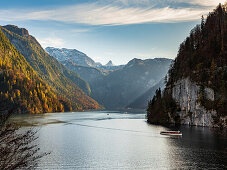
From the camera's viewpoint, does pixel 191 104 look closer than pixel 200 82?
No

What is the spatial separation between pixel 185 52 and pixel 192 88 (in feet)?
121

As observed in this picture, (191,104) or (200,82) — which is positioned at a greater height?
(200,82)

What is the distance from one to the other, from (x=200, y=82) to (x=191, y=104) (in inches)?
566

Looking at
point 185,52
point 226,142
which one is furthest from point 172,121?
point 226,142

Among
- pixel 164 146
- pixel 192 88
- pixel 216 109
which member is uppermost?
pixel 192 88

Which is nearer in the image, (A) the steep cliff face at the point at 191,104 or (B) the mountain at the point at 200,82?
(B) the mountain at the point at 200,82

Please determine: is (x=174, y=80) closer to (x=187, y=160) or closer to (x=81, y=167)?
(x=187, y=160)

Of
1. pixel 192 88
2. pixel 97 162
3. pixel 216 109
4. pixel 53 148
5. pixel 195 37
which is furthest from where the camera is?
pixel 195 37

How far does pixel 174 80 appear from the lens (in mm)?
168125

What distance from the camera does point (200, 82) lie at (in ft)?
436

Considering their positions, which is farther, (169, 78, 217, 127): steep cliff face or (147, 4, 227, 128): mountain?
(169, 78, 217, 127): steep cliff face

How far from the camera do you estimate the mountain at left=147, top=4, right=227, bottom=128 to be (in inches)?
4860

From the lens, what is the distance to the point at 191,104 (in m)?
139

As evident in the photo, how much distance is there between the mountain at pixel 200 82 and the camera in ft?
405
